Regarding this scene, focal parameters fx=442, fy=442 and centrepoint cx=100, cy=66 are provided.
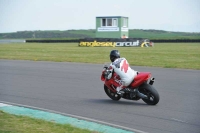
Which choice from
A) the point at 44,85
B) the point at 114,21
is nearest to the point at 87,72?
the point at 44,85

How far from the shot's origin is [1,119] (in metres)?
7.58

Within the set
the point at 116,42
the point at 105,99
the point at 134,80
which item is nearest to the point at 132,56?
the point at 116,42

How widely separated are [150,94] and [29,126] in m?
3.36

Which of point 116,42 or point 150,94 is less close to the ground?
point 150,94

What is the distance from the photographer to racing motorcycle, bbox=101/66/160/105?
378 inches

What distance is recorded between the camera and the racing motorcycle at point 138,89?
9.61m

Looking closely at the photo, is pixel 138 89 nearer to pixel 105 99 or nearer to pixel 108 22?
pixel 105 99

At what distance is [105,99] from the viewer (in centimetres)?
1071

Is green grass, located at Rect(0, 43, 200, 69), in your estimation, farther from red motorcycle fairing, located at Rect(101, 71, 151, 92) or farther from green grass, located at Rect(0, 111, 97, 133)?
green grass, located at Rect(0, 111, 97, 133)

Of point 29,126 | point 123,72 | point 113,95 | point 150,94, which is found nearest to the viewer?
point 29,126

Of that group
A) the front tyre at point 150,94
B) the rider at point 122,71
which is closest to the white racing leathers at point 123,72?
the rider at point 122,71

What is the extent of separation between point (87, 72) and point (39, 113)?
8.56 m

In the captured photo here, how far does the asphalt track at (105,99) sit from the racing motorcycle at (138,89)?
0.16 metres

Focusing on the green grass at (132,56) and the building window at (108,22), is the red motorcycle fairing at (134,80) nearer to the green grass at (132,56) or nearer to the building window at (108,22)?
the green grass at (132,56)
